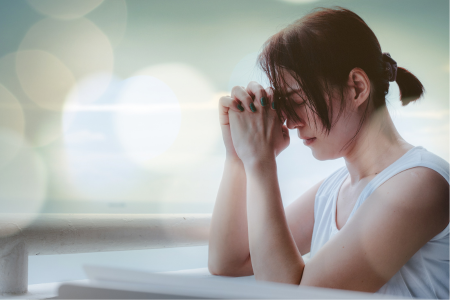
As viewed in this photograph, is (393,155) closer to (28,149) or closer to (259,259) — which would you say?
(259,259)

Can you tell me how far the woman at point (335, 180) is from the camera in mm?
464

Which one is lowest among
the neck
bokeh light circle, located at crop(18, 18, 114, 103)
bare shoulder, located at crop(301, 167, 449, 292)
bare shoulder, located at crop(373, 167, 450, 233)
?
bare shoulder, located at crop(301, 167, 449, 292)

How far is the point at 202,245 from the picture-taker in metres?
0.84

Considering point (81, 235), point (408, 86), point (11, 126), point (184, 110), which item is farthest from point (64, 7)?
point (408, 86)

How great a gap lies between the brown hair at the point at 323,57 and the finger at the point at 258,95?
30mm

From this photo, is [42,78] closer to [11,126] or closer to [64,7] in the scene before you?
[11,126]

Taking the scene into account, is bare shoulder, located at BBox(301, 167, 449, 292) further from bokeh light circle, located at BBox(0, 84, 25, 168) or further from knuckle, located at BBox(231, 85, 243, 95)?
bokeh light circle, located at BBox(0, 84, 25, 168)

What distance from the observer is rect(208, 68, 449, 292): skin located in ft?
1.50

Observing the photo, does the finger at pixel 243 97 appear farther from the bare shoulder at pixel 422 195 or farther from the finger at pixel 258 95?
the bare shoulder at pixel 422 195

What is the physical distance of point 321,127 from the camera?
2.09ft

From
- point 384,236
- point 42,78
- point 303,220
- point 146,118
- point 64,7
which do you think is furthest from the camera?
point 42,78

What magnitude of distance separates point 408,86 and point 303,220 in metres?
0.47

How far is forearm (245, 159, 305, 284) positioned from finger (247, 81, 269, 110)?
18cm

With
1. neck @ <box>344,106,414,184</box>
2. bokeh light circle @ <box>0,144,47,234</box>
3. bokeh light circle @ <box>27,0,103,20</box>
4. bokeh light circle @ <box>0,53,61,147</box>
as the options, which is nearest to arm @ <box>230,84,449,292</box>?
neck @ <box>344,106,414,184</box>
